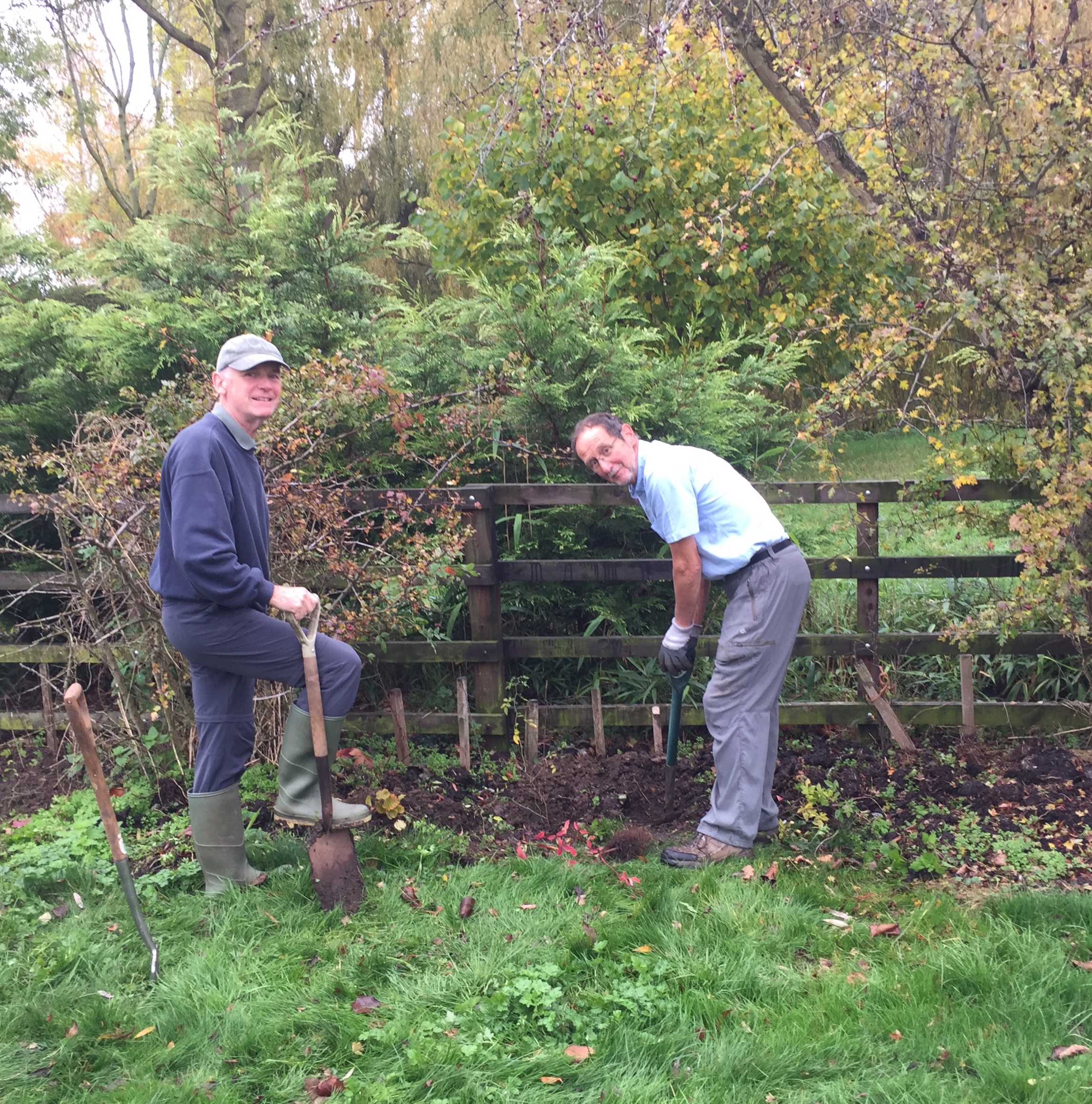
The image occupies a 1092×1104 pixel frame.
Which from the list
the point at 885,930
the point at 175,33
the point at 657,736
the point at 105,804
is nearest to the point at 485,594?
the point at 657,736

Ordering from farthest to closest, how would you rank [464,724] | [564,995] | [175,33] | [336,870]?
[175,33], [464,724], [336,870], [564,995]

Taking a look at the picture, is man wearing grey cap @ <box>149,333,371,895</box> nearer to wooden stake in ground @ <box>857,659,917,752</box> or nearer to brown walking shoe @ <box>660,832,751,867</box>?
brown walking shoe @ <box>660,832,751,867</box>

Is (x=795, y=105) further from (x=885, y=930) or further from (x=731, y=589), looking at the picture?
(x=885, y=930)

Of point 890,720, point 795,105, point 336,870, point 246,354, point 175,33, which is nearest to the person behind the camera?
point 246,354

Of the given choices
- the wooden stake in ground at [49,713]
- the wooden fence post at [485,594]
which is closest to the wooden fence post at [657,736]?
the wooden fence post at [485,594]

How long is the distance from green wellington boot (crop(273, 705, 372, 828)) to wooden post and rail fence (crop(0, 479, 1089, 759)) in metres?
0.98

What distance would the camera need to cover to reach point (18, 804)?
4.94 meters

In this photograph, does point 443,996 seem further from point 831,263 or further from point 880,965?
point 831,263

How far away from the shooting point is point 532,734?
5176mm

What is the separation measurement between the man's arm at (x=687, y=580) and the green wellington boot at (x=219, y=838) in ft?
6.30

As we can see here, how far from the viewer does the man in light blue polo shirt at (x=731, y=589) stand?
4.05 meters

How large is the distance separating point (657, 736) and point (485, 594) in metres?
1.15

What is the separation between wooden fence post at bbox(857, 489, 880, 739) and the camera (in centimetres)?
518

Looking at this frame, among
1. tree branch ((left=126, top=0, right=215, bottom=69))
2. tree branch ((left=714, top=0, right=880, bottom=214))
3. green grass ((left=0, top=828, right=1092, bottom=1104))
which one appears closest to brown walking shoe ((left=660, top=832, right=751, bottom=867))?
green grass ((left=0, top=828, right=1092, bottom=1104))
